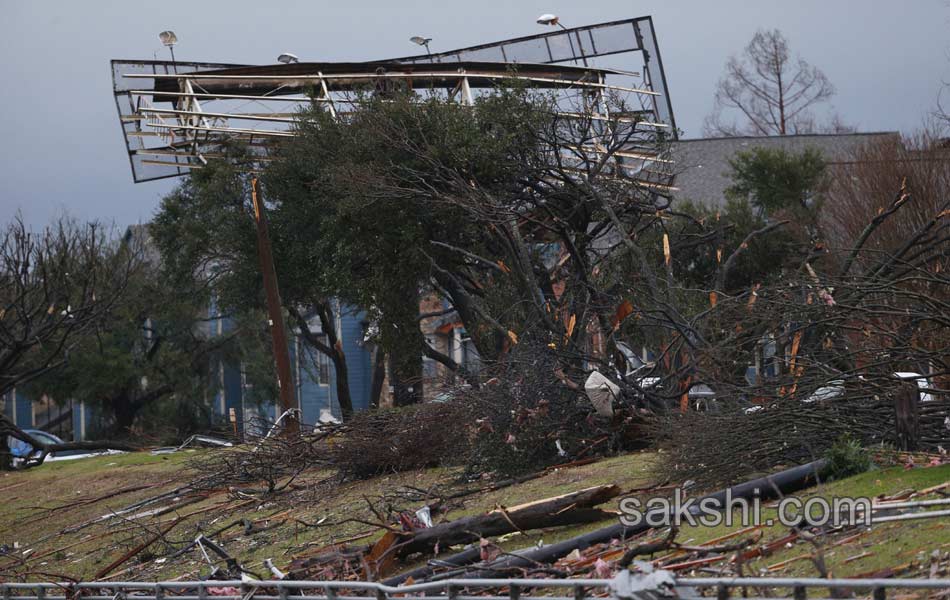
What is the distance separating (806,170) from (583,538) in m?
25.1

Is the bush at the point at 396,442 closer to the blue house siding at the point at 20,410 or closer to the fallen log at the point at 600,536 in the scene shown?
the fallen log at the point at 600,536

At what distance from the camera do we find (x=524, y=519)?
9.63 metres

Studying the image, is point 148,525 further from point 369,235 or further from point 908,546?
point 908,546

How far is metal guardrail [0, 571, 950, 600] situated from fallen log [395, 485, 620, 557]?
1.17 metres

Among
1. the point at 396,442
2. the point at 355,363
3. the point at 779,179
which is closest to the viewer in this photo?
the point at 396,442

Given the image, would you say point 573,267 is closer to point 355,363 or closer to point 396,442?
point 396,442

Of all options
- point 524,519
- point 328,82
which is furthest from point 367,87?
point 524,519

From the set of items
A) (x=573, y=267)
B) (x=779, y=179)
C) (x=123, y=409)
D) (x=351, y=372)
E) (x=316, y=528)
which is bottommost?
(x=351, y=372)

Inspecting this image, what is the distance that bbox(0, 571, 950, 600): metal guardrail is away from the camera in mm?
5461

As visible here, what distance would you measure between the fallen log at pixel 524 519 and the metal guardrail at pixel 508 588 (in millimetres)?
1175

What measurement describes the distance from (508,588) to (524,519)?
1890mm

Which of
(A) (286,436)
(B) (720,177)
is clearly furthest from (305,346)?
(A) (286,436)

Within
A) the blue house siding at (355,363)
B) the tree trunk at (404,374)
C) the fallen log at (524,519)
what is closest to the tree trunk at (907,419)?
the fallen log at (524,519)

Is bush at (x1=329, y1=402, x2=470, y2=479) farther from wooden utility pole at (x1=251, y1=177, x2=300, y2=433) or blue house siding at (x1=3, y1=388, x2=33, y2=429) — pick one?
blue house siding at (x1=3, y1=388, x2=33, y2=429)
